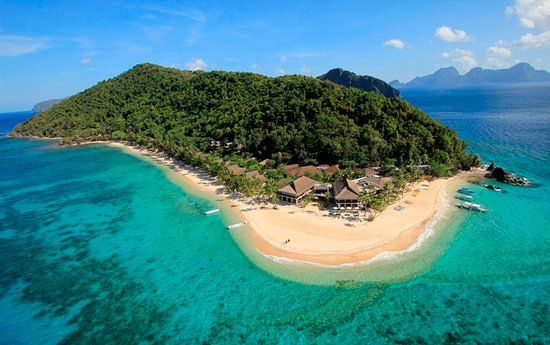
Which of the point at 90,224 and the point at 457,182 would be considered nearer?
the point at 90,224

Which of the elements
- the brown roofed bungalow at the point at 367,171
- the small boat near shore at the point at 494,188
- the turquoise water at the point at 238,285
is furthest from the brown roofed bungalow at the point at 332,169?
the small boat near shore at the point at 494,188

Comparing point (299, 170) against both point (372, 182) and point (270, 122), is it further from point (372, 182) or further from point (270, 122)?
point (270, 122)

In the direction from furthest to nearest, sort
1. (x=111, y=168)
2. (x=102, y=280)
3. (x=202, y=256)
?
(x=111, y=168), (x=202, y=256), (x=102, y=280)

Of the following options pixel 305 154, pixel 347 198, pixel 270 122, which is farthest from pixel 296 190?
pixel 270 122

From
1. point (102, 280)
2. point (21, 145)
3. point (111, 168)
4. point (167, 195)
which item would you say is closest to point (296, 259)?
point (102, 280)

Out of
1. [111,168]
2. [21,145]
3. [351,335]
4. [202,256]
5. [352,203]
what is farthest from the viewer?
[21,145]

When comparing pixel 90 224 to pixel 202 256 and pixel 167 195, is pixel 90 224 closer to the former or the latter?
pixel 167 195

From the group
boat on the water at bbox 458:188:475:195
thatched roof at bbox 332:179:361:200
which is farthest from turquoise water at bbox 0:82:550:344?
thatched roof at bbox 332:179:361:200
